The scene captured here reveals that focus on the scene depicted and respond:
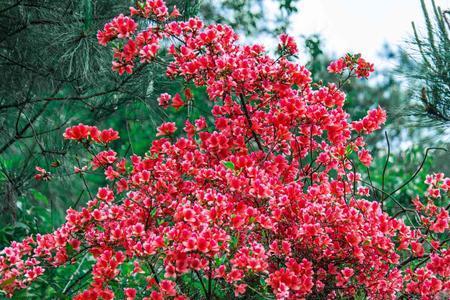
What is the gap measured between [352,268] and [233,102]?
2.15 feet

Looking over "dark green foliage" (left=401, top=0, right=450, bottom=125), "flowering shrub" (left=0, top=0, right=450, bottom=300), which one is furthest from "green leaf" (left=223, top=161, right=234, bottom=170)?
"dark green foliage" (left=401, top=0, right=450, bottom=125)

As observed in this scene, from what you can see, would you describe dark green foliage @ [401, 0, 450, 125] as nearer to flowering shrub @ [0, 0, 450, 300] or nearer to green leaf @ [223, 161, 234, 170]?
flowering shrub @ [0, 0, 450, 300]

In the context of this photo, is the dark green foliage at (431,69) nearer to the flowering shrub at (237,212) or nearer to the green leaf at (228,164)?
the flowering shrub at (237,212)

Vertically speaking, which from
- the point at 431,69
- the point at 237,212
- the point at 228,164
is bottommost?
the point at 237,212

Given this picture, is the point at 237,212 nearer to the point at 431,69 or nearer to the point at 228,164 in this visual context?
the point at 228,164

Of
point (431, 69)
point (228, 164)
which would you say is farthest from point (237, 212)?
point (431, 69)

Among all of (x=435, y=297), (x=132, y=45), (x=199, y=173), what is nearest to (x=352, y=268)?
(x=435, y=297)

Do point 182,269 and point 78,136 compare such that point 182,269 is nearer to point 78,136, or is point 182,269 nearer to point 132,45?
point 78,136

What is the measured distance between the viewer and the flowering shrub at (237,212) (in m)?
1.48

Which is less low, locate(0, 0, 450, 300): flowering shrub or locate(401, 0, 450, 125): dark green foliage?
locate(401, 0, 450, 125): dark green foliage

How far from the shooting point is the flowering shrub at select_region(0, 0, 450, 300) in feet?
4.85

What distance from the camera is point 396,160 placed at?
17.5 feet

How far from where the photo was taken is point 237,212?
1504 millimetres

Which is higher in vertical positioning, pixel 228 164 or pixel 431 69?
pixel 431 69
